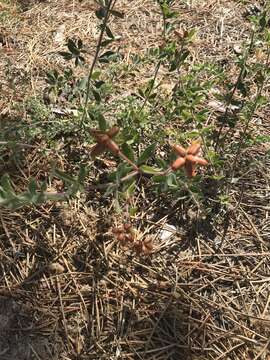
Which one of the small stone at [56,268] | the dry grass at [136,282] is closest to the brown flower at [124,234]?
the dry grass at [136,282]

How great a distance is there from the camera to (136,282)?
6.67 feet

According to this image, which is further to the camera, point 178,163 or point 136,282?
point 136,282

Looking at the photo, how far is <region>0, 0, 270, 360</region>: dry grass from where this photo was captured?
1.91 meters

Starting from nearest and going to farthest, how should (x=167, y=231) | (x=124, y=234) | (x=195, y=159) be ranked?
(x=195, y=159)
(x=124, y=234)
(x=167, y=231)

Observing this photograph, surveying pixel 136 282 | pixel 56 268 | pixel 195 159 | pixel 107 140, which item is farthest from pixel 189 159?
pixel 56 268

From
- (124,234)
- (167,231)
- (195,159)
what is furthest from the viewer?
(167,231)

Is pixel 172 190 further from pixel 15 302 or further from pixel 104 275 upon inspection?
pixel 15 302

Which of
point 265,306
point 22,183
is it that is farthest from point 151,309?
point 22,183

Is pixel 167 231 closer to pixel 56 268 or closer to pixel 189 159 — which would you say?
pixel 56 268

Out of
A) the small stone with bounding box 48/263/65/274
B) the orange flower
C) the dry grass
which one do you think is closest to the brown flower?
the dry grass

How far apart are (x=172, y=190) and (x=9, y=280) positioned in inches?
31.5

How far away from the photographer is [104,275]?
6.72 feet

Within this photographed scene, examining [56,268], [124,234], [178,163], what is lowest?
[56,268]

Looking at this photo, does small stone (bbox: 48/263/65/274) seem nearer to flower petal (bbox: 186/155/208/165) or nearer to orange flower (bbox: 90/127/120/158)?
orange flower (bbox: 90/127/120/158)
